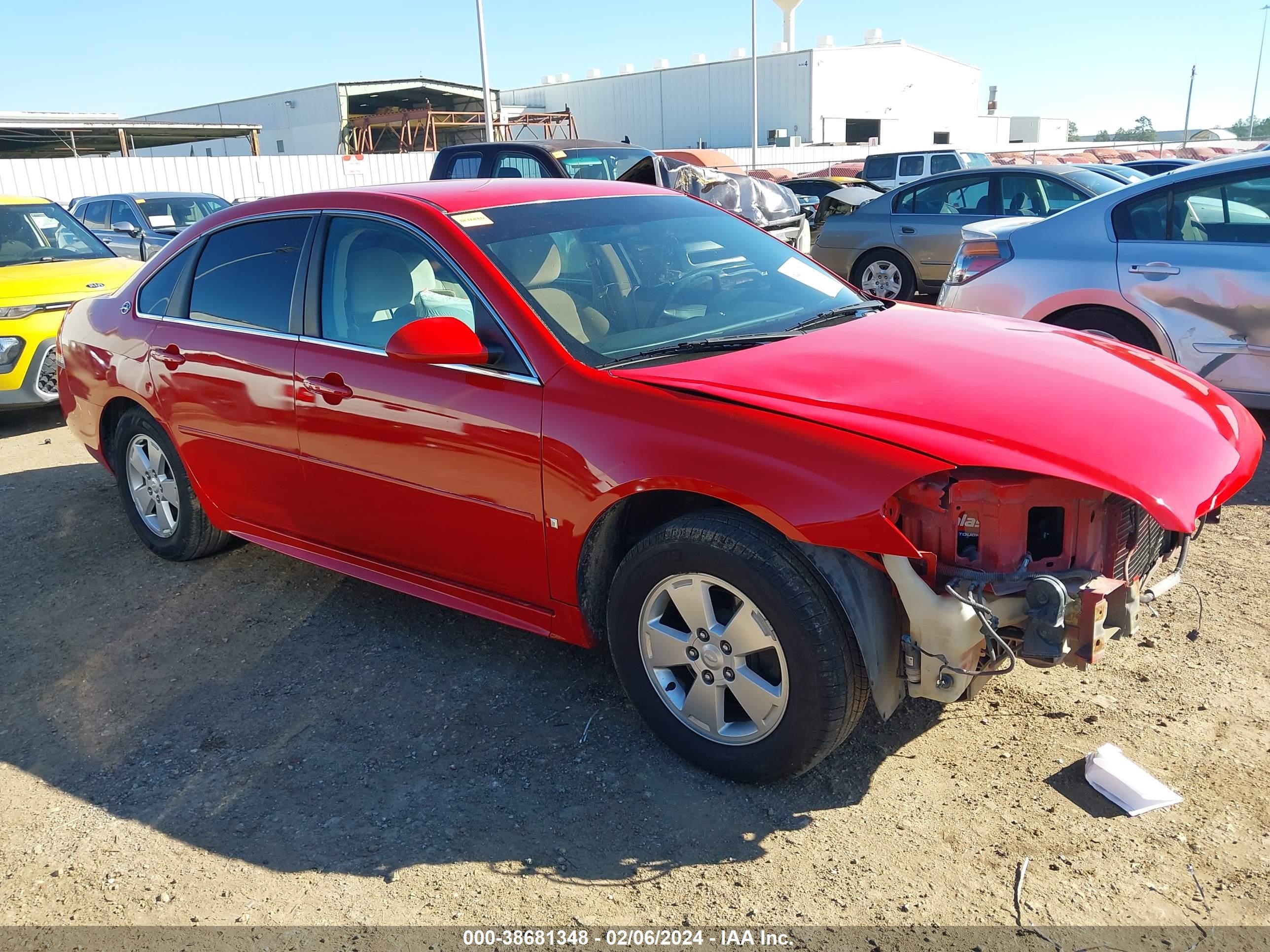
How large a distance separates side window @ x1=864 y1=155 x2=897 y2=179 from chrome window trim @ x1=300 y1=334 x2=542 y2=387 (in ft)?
64.8

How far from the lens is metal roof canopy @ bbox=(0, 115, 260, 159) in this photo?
25625mm

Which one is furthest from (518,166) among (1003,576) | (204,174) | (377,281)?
(204,174)

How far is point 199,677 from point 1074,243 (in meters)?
5.33

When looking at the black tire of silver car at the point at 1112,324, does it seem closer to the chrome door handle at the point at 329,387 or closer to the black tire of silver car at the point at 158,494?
the chrome door handle at the point at 329,387

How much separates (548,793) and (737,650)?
73 centimetres

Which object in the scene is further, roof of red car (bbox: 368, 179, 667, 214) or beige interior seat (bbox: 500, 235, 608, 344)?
roof of red car (bbox: 368, 179, 667, 214)

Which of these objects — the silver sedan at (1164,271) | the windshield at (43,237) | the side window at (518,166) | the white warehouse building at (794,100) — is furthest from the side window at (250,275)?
the white warehouse building at (794,100)

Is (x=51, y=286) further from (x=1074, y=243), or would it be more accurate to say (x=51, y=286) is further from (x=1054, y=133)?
(x=1054, y=133)

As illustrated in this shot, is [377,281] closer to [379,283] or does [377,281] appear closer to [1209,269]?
[379,283]

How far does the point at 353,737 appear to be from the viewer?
11.1 feet

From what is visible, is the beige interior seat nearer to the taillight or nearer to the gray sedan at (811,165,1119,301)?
the taillight

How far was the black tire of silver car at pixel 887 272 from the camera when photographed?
11242 mm

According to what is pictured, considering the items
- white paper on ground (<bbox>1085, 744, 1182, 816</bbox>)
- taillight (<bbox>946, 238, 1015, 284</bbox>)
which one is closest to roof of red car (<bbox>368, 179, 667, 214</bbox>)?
white paper on ground (<bbox>1085, 744, 1182, 816</bbox>)

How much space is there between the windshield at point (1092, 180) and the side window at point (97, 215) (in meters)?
12.5
